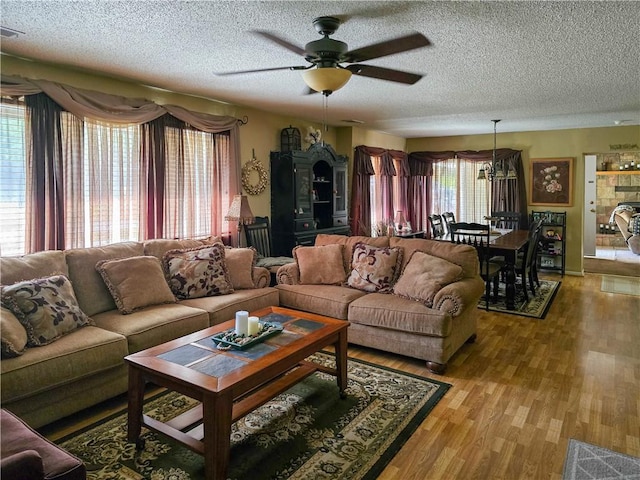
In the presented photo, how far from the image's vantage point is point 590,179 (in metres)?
8.61

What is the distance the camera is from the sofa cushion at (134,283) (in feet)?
10.6

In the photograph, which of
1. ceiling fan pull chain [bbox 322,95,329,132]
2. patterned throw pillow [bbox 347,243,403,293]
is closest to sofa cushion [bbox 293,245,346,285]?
patterned throw pillow [bbox 347,243,403,293]

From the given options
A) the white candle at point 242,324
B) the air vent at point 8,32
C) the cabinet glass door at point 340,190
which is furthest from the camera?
the cabinet glass door at point 340,190

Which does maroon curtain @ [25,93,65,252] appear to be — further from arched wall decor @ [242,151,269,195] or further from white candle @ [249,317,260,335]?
arched wall decor @ [242,151,269,195]

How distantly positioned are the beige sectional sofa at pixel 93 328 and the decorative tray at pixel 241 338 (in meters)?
0.67

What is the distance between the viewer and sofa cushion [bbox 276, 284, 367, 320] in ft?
12.3

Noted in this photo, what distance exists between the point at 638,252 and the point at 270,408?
346 inches

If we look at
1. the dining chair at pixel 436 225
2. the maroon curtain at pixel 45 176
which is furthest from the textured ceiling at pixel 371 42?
the dining chair at pixel 436 225

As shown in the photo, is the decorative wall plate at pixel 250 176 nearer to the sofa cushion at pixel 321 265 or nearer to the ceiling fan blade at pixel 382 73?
the sofa cushion at pixel 321 265

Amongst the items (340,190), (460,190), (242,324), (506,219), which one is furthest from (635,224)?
(242,324)

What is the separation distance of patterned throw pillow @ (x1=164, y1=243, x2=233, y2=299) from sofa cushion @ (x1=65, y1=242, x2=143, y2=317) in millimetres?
502

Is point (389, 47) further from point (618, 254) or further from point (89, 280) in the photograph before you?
point (618, 254)

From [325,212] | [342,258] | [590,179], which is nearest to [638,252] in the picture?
[590,179]

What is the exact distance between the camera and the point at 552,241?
23.1ft
